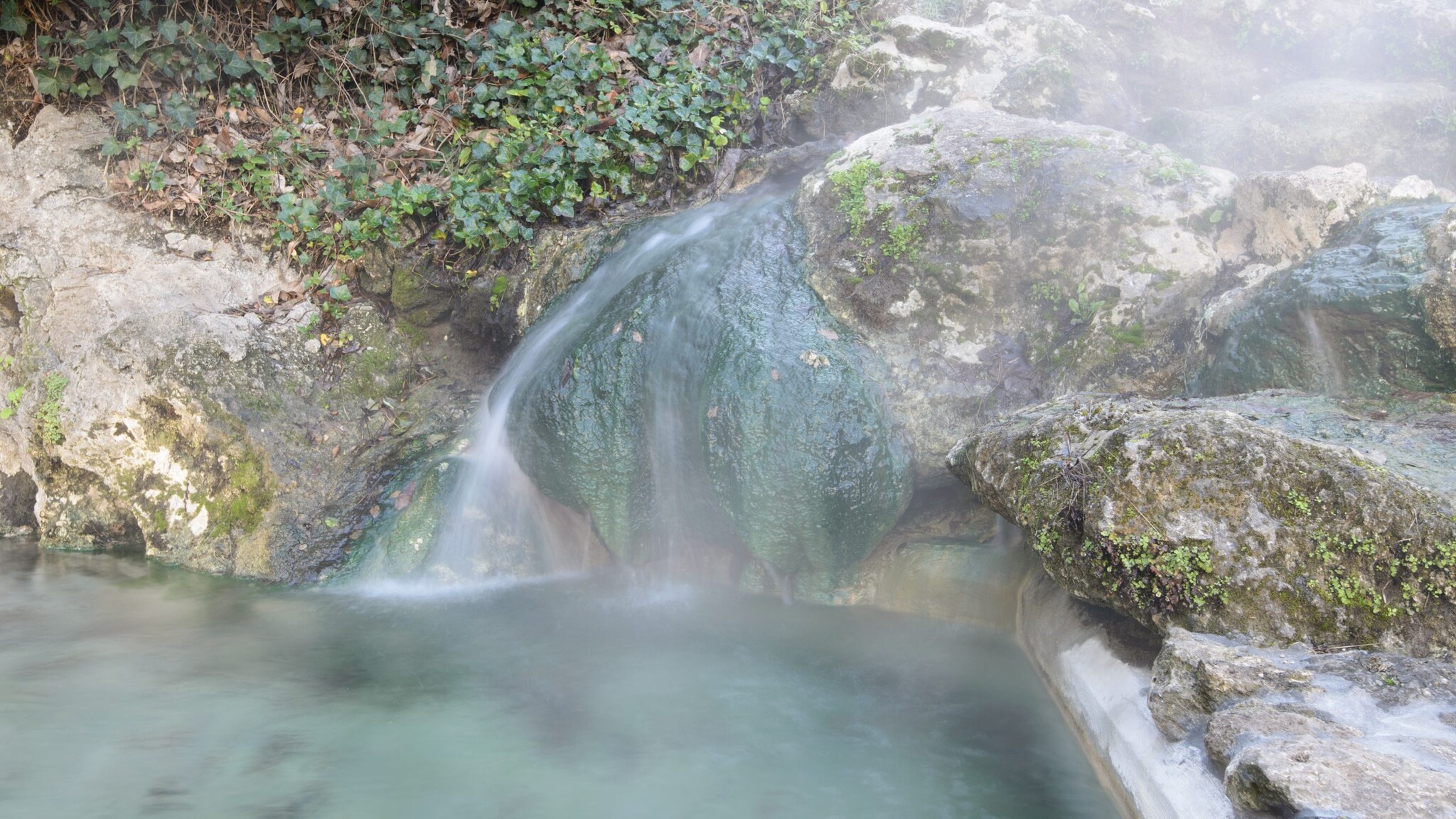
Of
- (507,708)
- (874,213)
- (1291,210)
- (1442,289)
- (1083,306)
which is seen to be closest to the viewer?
(1442,289)

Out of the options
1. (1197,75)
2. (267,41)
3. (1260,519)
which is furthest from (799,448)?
(1197,75)

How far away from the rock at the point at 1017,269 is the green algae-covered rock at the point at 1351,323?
2.03ft

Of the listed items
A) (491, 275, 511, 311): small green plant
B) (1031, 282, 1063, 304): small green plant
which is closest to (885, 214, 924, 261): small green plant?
(1031, 282, 1063, 304): small green plant

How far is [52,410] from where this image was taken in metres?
5.68

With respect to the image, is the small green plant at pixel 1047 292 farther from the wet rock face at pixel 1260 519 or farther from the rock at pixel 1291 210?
the wet rock face at pixel 1260 519

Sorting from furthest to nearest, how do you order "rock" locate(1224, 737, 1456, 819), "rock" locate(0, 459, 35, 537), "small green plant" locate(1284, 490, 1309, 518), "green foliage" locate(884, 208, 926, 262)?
1. "rock" locate(0, 459, 35, 537)
2. "green foliage" locate(884, 208, 926, 262)
3. "small green plant" locate(1284, 490, 1309, 518)
4. "rock" locate(1224, 737, 1456, 819)

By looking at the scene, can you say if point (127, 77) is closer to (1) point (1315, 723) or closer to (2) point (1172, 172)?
(2) point (1172, 172)

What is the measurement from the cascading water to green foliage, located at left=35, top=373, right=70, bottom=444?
8.01 ft

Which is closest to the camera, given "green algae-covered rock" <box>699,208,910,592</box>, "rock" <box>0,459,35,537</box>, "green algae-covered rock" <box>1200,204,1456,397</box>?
"green algae-covered rock" <box>1200,204,1456,397</box>

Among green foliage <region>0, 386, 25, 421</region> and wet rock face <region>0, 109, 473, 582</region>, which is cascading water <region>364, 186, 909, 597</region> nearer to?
wet rock face <region>0, 109, 473, 582</region>

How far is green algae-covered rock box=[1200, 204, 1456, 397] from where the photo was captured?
3.58m

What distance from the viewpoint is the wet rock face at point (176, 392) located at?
5.65 meters

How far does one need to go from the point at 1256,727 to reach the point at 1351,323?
2163 mm

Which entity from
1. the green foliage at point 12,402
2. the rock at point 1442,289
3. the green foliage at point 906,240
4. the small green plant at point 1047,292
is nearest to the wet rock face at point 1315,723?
the rock at point 1442,289
